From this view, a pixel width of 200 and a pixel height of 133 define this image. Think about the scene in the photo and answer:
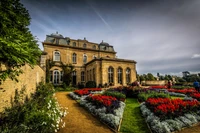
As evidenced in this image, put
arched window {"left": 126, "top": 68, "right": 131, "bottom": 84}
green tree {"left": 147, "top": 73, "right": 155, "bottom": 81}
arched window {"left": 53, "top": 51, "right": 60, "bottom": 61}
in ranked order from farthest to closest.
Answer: green tree {"left": 147, "top": 73, "right": 155, "bottom": 81} < arched window {"left": 53, "top": 51, "right": 60, "bottom": 61} < arched window {"left": 126, "top": 68, "right": 131, "bottom": 84}

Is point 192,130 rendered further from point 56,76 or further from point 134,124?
point 56,76

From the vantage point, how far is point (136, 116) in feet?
19.2

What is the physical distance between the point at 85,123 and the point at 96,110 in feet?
3.98

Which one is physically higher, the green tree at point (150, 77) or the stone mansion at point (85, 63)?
the stone mansion at point (85, 63)

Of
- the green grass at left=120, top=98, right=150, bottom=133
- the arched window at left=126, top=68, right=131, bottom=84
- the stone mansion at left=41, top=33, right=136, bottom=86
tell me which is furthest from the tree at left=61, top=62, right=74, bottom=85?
the green grass at left=120, top=98, right=150, bottom=133

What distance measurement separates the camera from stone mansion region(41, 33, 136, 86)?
18531 mm

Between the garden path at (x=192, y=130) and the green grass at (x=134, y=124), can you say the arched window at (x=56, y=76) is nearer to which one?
the green grass at (x=134, y=124)

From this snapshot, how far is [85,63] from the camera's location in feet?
80.4

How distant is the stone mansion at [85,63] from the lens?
1853 centimetres

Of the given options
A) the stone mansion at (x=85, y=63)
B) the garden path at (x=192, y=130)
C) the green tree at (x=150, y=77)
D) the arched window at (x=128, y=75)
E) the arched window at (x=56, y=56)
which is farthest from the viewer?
the green tree at (x=150, y=77)

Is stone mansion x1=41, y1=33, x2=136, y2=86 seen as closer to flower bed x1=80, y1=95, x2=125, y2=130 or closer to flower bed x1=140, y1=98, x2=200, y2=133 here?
flower bed x1=80, y1=95, x2=125, y2=130

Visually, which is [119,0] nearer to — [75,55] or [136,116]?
[136,116]

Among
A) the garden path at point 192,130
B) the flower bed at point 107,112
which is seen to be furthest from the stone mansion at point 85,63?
the garden path at point 192,130

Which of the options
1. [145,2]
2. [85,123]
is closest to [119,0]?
[145,2]
